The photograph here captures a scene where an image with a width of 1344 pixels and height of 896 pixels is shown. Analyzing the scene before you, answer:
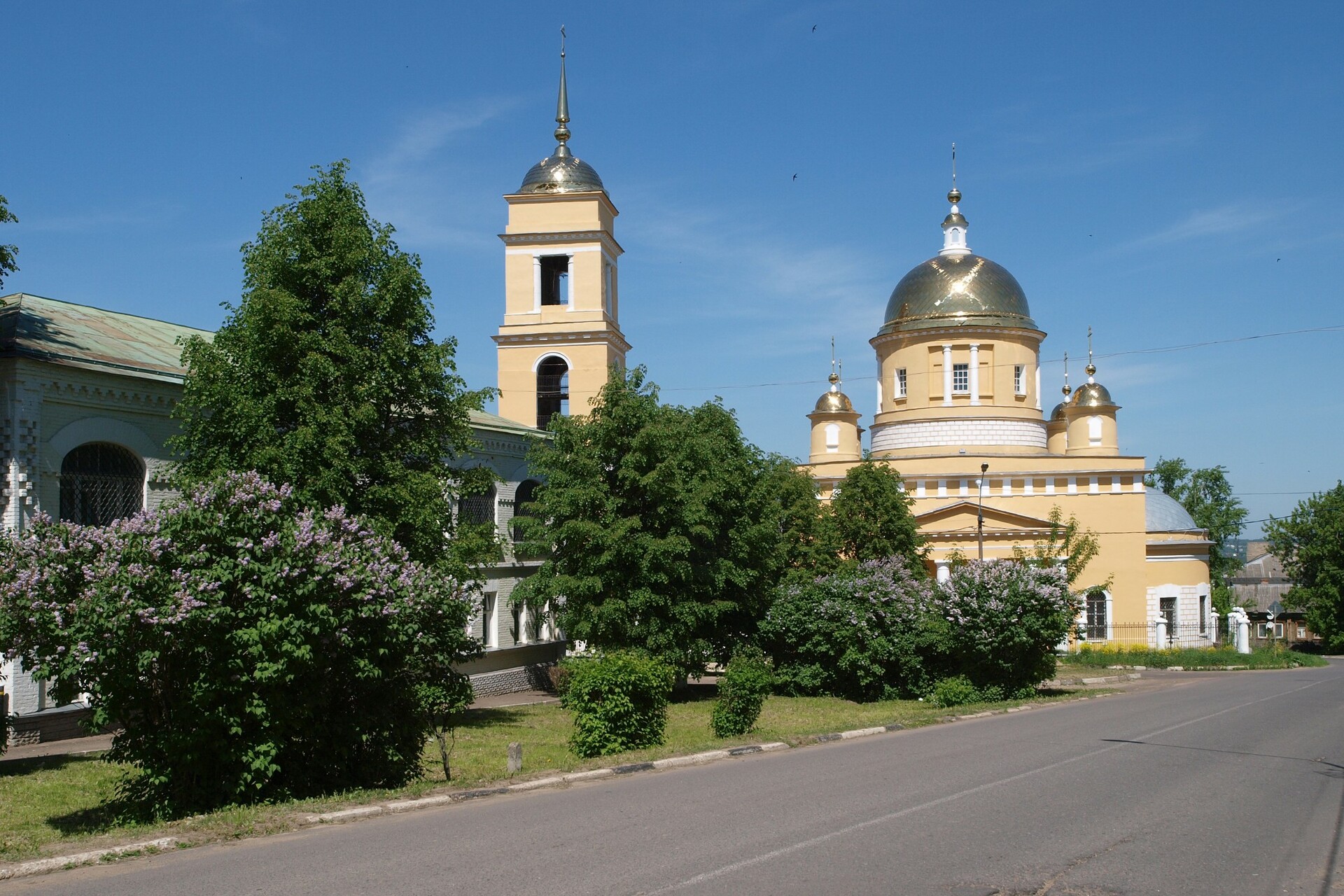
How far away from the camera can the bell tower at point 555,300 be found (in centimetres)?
3503

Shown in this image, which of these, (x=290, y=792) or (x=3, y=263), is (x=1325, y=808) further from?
(x=3, y=263)

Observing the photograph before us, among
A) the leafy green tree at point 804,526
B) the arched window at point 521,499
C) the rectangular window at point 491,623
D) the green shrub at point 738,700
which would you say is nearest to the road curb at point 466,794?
the green shrub at point 738,700

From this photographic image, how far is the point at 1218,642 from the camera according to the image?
2053 inches

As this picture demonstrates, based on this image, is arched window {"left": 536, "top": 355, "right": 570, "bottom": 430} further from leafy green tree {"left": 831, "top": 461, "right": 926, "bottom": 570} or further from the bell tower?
leafy green tree {"left": 831, "top": 461, "right": 926, "bottom": 570}

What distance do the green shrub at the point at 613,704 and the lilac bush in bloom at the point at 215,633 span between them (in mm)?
4157

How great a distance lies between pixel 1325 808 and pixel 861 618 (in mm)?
17065

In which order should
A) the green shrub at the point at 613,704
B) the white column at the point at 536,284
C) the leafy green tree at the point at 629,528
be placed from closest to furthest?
1. the green shrub at the point at 613,704
2. the leafy green tree at the point at 629,528
3. the white column at the point at 536,284

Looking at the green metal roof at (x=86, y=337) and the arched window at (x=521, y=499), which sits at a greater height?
the green metal roof at (x=86, y=337)

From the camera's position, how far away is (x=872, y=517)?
128 feet

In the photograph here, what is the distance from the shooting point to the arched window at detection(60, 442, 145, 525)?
18766 millimetres

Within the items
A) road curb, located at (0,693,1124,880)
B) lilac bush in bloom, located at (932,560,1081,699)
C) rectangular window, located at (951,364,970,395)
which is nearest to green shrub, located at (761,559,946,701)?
lilac bush in bloom, located at (932,560,1081,699)

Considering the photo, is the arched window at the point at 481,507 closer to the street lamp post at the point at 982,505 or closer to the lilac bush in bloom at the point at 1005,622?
the lilac bush in bloom at the point at 1005,622

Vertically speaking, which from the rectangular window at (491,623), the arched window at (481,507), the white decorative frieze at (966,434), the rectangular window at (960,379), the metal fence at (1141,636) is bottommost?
the metal fence at (1141,636)

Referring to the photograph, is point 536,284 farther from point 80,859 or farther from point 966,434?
point 80,859
